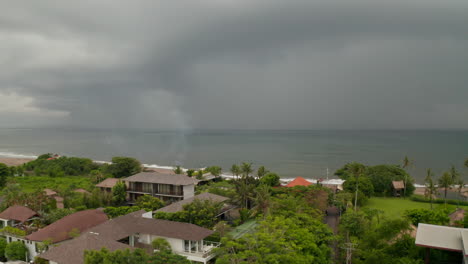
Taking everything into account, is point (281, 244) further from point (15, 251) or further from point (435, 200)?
point (435, 200)

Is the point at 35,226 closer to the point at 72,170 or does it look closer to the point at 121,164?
the point at 121,164

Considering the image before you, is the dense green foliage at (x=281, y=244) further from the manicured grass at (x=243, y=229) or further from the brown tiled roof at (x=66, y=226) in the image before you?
the brown tiled roof at (x=66, y=226)

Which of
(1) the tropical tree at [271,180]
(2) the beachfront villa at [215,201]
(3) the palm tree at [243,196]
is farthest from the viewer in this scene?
(1) the tropical tree at [271,180]

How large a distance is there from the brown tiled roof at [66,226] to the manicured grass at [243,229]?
1323 centimetres

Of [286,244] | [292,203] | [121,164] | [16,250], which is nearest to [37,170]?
[121,164]

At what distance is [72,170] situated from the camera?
235 feet

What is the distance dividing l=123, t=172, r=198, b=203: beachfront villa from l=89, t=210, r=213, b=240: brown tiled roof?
14611 mm

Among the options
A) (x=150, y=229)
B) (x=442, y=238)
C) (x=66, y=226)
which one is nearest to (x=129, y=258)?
(x=150, y=229)

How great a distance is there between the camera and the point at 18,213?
2933 centimetres

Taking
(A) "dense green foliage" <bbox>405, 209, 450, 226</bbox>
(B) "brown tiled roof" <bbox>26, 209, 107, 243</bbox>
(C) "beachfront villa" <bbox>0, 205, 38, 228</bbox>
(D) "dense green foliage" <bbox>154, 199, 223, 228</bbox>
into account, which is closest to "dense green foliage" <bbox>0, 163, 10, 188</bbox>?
(C) "beachfront villa" <bbox>0, 205, 38, 228</bbox>

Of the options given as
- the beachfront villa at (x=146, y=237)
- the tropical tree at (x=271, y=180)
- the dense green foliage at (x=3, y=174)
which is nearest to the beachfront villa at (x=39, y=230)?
the beachfront villa at (x=146, y=237)

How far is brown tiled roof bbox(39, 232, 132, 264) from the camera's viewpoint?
18434mm

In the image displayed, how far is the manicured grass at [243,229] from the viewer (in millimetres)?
27059

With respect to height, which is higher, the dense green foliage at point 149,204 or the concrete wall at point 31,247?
the dense green foliage at point 149,204
